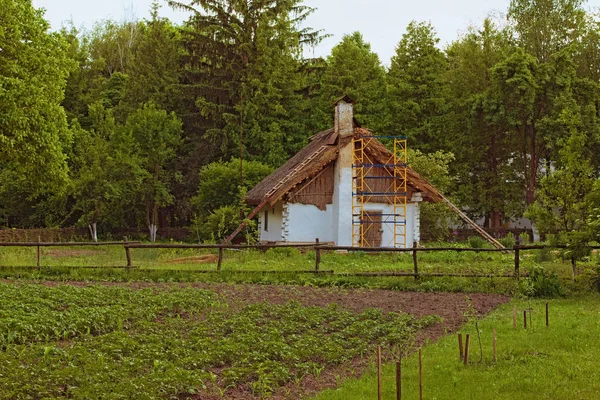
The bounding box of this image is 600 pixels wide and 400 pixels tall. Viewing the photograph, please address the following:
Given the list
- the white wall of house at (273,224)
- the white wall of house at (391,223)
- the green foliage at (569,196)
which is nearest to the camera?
the green foliage at (569,196)

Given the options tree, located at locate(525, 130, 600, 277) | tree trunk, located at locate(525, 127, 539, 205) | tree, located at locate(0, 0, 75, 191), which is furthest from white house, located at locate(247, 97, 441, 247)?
tree, located at locate(525, 130, 600, 277)

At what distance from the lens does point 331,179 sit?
111ft

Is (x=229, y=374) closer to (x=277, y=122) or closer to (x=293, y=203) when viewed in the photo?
(x=293, y=203)

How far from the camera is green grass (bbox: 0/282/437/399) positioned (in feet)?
31.4

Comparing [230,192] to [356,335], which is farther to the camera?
[230,192]

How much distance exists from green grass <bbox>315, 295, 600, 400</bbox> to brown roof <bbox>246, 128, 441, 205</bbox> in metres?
18.9

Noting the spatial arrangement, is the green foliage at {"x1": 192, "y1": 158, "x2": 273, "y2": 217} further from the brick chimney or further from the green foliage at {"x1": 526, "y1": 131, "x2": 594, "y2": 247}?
the green foliage at {"x1": 526, "y1": 131, "x2": 594, "y2": 247}

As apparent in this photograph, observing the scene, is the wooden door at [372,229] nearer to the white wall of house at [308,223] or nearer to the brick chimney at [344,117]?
the white wall of house at [308,223]

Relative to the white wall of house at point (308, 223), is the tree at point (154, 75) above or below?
above

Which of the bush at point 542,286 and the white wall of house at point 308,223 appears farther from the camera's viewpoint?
the white wall of house at point 308,223

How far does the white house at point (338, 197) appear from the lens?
32906 mm

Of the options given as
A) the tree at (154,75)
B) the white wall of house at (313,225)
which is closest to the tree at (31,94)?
the white wall of house at (313,225)

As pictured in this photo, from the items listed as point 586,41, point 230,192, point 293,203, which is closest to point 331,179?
point 293,203

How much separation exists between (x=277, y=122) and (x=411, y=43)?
1041 centimetres
